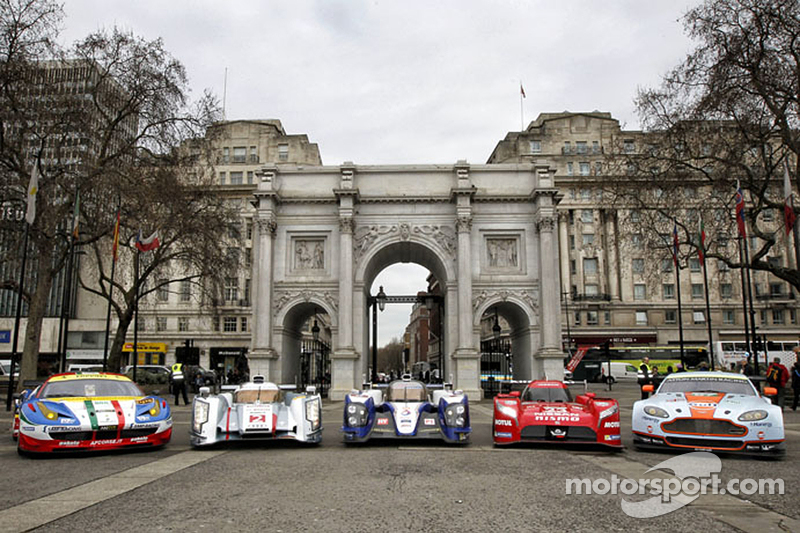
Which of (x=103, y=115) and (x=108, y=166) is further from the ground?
(x=103, y=115)

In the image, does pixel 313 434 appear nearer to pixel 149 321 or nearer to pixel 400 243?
pixel 400 243

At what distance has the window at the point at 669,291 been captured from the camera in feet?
204

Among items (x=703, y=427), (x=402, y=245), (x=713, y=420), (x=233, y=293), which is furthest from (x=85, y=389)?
(x=233, y=293)

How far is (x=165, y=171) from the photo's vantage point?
31422 mm

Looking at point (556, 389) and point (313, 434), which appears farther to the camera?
point (556, 389)

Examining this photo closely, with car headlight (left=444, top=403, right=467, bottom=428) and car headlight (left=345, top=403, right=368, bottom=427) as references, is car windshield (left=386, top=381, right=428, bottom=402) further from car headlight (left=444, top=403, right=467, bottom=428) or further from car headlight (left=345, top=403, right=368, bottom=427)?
car headlight (left=345, top=403, right=368, bottom=427)

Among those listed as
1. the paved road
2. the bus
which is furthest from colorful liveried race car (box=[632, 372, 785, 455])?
the bus

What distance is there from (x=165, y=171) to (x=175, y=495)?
26856 millimetres

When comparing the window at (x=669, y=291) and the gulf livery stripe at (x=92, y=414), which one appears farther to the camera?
the window at (x=669, y=291)

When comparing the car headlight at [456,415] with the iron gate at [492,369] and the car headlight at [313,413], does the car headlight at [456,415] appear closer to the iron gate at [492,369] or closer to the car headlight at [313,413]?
the car headlight at [313,413]

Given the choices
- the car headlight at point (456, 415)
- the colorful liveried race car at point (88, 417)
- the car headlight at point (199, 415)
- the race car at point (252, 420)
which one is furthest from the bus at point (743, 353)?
the colorful liveried race car at point (88, 417)

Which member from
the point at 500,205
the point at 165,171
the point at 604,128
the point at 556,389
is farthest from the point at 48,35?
the point at 604,128

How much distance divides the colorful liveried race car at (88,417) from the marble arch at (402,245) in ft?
67.5

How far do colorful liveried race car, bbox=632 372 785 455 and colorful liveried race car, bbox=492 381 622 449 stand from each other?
574mm
